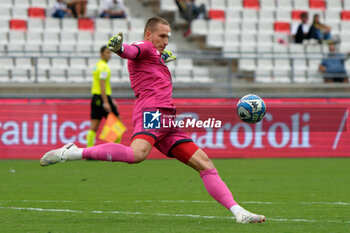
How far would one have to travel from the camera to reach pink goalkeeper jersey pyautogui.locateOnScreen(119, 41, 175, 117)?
689 cm

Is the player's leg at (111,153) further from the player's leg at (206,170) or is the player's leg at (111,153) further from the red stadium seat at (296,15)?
the red stadium seat at (296,15)

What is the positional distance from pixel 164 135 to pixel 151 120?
0.73 ft

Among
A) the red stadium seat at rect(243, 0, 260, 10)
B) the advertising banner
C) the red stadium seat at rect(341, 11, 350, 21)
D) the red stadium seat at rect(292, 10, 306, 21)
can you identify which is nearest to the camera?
the advertising banner

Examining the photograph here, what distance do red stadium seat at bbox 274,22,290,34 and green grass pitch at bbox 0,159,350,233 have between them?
27.5 feet

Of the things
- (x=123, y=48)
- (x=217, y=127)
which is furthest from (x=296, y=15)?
(x=123, y=48)

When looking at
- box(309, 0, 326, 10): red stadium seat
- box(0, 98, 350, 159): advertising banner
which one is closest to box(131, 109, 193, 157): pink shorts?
box(0, 98, 350, 159): advertising banner

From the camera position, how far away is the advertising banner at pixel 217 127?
1563 cm

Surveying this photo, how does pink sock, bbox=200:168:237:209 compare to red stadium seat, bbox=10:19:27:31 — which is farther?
red stadium seat, bbox=10:19:27:31

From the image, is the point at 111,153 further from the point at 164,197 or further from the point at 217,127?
the point at 217,127

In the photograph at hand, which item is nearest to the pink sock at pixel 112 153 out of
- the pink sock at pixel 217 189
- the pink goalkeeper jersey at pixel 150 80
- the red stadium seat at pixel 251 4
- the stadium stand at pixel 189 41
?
the pink goalkeeper jersey at pixel 150 80

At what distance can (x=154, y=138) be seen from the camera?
678 centimetres

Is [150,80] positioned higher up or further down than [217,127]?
higher up

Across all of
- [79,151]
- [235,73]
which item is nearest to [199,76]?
[235,73]

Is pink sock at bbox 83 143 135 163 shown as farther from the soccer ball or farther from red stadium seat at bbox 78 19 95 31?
red stadium seat at bbox 78 19 95 31
